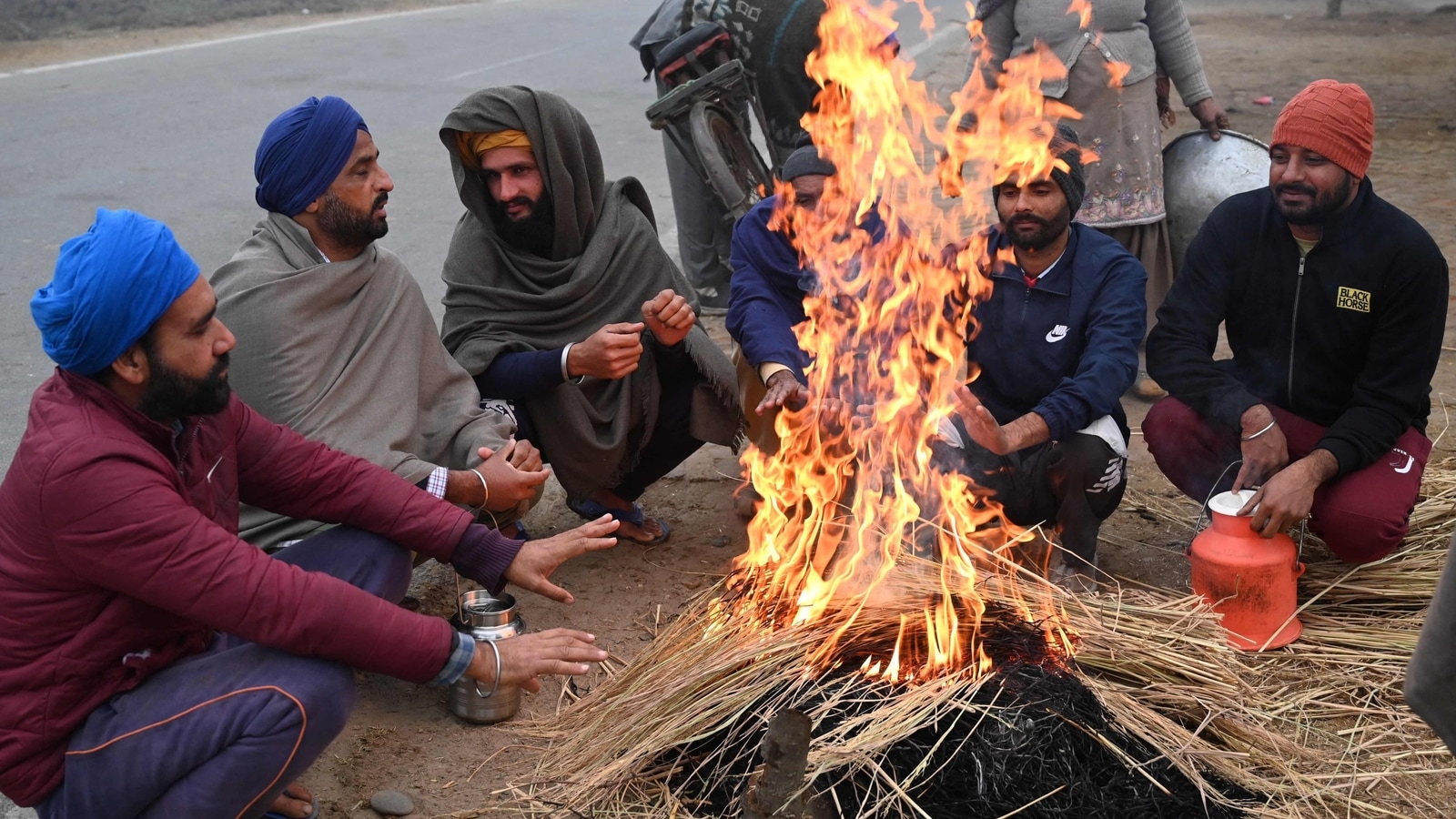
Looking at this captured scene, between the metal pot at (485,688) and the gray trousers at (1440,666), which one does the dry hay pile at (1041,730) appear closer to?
the metal pot at (485,688)

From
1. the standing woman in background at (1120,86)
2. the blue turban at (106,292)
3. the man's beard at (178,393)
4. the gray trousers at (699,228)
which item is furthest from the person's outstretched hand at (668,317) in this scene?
the gray trousers at (699,228)

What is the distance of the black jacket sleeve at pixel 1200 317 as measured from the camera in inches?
164

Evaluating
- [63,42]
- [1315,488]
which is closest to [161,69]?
[63,42]

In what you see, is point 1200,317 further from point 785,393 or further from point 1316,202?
point 785,393

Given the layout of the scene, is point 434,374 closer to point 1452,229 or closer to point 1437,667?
point 1437,667

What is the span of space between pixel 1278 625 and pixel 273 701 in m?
2.86

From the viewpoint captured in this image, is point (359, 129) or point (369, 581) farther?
point (359, 129)

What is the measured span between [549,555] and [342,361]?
1.17 metres

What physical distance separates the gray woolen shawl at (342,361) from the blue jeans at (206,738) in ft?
3.04

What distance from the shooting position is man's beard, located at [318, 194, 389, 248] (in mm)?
3920

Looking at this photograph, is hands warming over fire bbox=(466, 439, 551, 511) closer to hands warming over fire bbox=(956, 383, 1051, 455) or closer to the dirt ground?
the dirt ground

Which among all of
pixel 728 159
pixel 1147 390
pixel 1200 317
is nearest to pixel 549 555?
pixel 1200 317

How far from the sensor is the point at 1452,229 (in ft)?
28.3

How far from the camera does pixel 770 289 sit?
4.79 meters
